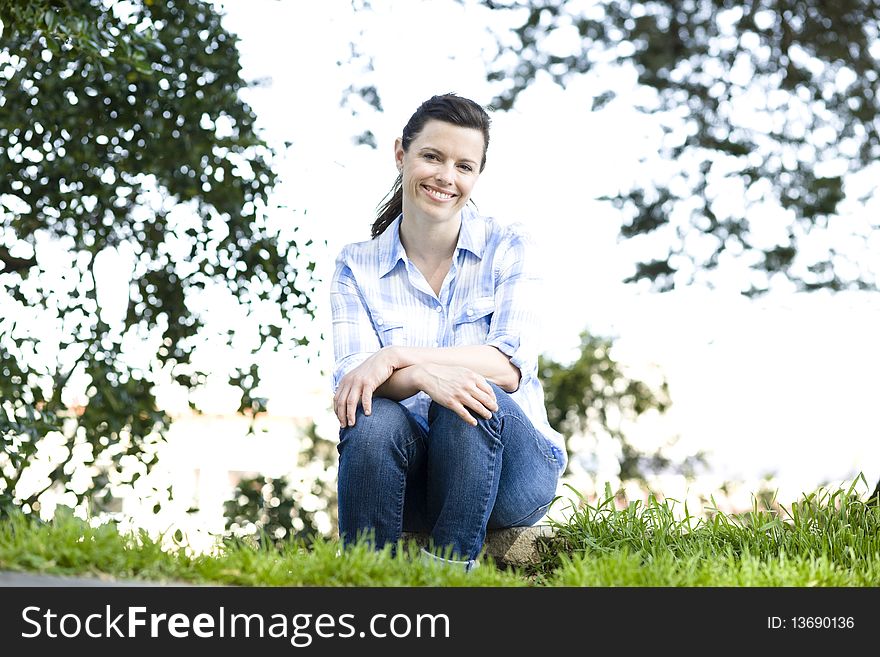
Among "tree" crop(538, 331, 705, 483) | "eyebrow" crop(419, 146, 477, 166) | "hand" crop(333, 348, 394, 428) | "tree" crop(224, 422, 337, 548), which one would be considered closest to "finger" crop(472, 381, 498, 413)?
"hand" crop(333, 348, 394, 428)

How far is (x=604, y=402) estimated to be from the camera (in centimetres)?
632

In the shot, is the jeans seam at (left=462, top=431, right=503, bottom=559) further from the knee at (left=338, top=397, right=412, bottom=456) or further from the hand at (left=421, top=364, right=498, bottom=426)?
the knee at (left=338, top=397, right=412, bottom=456)

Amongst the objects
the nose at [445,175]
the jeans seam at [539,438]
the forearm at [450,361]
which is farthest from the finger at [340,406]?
the nose at [445,175]

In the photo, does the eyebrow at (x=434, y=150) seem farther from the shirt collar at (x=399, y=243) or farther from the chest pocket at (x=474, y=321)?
the chest pocket at (x=474, y=321)

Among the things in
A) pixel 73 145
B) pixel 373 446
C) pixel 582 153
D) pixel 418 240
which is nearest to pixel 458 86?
pixel 582 153

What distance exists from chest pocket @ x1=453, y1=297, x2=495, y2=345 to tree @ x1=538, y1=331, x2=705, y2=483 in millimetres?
3727

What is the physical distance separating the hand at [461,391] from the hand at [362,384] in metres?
0.12

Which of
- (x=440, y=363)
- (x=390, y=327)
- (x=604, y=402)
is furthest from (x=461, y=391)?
(x=604, y=402)

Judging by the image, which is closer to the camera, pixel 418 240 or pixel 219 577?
pixel 219 577

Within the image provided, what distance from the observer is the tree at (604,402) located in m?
6.25

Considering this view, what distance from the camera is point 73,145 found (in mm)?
→ 3479

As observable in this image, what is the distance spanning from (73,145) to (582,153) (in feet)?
10.1

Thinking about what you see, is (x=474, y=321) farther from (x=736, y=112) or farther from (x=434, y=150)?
(x=736, y=112)

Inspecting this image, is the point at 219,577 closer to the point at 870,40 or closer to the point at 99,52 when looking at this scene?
the point at 99,52
